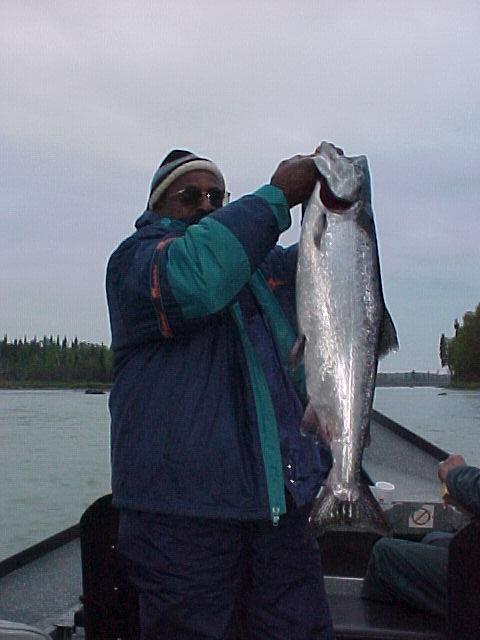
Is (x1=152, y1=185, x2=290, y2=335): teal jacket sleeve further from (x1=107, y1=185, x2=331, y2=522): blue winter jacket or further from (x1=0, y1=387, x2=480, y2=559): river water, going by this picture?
(x1=0, y1=387, x2=480, y2=559): river water

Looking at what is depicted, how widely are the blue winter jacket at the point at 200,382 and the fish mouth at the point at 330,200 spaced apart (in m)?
0.17

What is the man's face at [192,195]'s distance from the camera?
3350 millimetres

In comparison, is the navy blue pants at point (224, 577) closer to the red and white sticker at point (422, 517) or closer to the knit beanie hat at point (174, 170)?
the knit beanie hat at point (174, 170)

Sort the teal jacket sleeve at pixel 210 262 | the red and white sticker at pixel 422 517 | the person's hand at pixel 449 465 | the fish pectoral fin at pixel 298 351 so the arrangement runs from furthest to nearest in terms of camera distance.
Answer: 1. the red and white sticker at pixel 422 517
2. the person's hand at pixel 449 465
3. the fish pectoral fin at pixel 298 351
4. the teal jacket sleeve at pixel 210 262

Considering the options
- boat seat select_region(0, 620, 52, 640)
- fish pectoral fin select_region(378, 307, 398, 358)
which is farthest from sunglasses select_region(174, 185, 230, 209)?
boat seat select_region(0, 620, 52, 640)

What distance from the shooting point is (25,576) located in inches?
249

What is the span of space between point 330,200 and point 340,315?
1.47 feet

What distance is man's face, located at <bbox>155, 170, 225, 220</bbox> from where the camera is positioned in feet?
11.0

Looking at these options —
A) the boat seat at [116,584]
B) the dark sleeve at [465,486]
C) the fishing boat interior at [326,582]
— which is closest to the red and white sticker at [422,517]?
the fishing boat interior at [326,582]

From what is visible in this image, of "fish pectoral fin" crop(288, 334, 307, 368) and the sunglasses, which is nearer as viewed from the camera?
"fish pectoral fin" crop(288, 334, 307, 368)

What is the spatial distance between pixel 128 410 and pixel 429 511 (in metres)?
3.42

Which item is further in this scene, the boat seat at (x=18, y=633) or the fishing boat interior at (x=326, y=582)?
the fishing boat interior at (x=326, y=582)

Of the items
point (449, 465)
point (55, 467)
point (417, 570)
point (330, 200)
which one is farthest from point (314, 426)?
point (55, 467)

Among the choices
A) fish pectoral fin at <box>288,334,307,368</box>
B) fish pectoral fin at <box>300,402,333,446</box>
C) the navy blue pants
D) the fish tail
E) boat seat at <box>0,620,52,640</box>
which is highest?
fish pectoral fin at <box>288,334,307,368</box>
